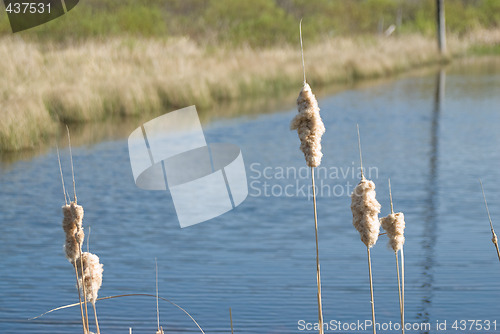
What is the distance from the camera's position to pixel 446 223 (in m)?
7.06

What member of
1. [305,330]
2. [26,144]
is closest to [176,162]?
[26,144]

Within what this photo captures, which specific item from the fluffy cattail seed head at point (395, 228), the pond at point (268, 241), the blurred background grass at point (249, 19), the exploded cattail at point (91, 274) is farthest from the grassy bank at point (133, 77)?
the fluffy cattail seed head at point (395, 228)

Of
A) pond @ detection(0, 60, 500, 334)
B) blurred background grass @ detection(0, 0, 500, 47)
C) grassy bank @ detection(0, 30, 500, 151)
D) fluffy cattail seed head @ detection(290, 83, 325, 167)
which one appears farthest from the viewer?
blurred background grass @ detection(0, 0, 500, 47)

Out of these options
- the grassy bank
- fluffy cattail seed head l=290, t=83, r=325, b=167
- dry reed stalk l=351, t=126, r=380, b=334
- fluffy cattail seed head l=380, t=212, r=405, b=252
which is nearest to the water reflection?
fluffy cattail seed head l=380, t=212, r=405, b=252

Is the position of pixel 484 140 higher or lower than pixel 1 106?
lower

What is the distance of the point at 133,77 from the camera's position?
1516 cm

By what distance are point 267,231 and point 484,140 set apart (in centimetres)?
521

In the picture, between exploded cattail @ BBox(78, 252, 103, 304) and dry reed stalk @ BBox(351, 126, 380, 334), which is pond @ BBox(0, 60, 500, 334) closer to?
exploded cattail @ BBox(78, 252, 103, 304)

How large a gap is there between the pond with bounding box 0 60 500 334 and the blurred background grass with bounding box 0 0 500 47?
40.1 feet

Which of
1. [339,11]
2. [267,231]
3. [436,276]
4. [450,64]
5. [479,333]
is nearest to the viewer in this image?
[479,333]

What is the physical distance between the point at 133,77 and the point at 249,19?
25.3 meters

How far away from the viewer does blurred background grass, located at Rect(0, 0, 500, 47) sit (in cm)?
2609

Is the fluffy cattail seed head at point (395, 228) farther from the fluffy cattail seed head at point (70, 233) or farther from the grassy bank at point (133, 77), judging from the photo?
the grassy bank at point (133, 77)

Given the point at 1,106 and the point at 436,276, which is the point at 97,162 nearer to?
the point at 1,106
